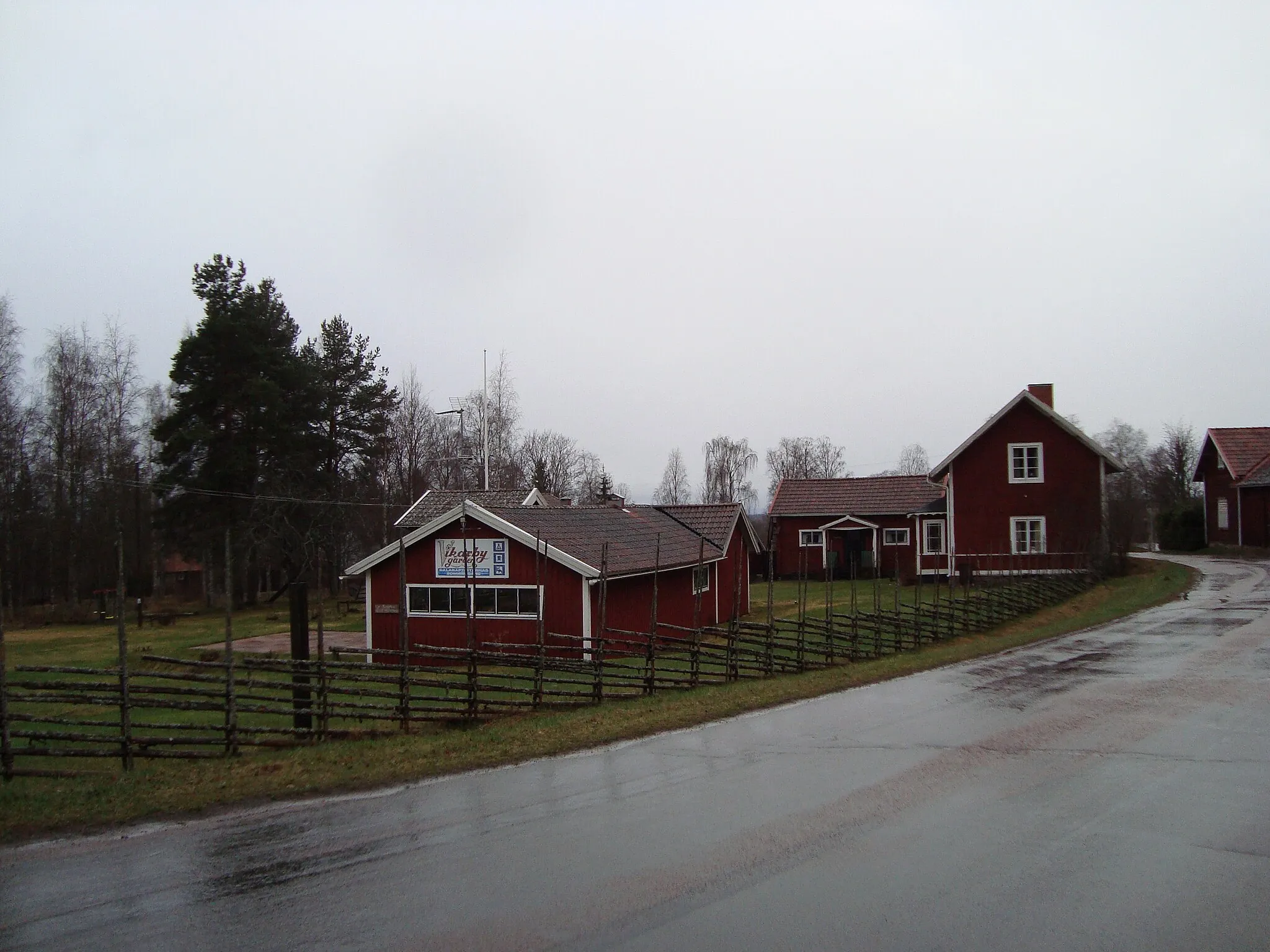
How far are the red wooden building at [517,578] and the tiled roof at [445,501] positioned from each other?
873cm

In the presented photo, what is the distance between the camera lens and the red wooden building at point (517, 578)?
2578 centimetres

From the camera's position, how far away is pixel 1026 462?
3828cm

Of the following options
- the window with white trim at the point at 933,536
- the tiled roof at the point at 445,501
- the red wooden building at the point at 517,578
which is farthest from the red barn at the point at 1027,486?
the tiled roof at the point at 445,501

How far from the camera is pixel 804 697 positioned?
51.9ft

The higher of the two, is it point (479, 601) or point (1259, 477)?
point (1259, 477)

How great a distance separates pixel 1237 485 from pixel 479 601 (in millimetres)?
35480

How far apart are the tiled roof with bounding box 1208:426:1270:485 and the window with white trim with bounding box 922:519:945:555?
528 inches

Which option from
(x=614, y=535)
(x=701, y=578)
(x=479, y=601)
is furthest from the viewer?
(x=701, y=578)

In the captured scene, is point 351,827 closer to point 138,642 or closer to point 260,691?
point 260,691

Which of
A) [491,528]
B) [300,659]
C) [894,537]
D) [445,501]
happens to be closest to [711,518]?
[445,501]

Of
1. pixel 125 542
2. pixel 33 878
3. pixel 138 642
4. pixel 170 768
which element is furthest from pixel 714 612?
pixel 125 542

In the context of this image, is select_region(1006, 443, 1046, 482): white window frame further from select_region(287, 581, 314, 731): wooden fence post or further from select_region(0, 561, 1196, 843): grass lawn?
select_region(287, 581, 314, 731): wooden fence post

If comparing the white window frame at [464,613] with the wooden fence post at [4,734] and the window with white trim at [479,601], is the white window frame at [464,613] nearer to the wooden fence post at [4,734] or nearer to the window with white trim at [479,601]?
the window with white trim at [479,601]

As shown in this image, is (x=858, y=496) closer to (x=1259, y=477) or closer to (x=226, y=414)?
(x=1259, y=477)
